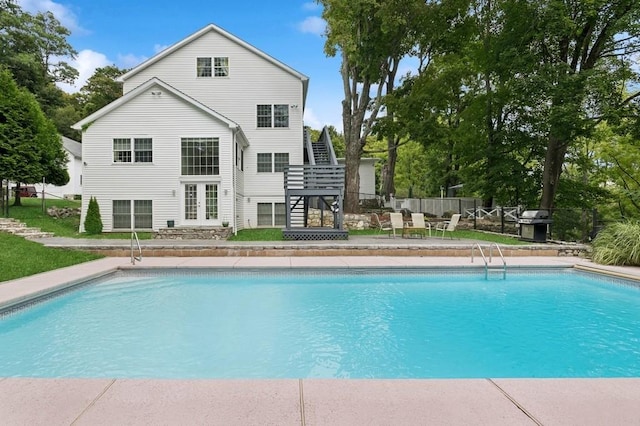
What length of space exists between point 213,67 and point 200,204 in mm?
8062

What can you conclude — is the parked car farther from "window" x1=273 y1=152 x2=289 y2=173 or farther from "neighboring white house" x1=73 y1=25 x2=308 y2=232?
"window" x1=273 y1=152 x2=289 y2=173

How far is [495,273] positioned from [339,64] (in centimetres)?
1739

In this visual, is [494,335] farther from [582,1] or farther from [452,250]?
[582,1]

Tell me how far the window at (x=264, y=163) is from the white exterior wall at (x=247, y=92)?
0.25 m

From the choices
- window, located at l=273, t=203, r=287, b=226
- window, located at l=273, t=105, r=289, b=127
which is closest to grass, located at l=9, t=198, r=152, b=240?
window, located at l=273, t=203, r=287, b=226

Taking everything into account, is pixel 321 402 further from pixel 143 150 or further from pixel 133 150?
pixel 133 150

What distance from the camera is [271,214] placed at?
20.9m

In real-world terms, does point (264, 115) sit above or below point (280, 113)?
below

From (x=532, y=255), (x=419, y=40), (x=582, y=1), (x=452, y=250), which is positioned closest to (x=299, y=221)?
(x=452, y=250)

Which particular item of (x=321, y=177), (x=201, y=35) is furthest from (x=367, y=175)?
(x=201, y=35)

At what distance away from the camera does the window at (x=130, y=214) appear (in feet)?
58.6

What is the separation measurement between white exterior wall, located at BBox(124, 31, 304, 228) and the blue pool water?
38.5ft

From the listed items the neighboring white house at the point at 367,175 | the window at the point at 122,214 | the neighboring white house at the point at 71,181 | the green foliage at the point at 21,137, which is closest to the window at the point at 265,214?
the window at the point at 122,214

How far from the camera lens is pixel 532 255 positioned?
40.4 ft
